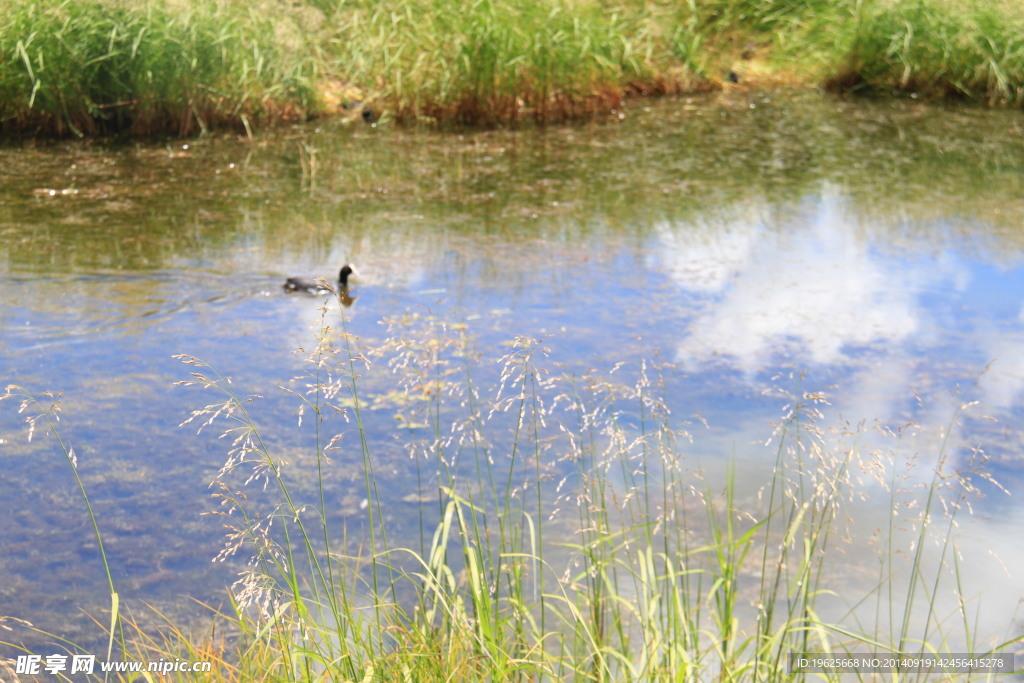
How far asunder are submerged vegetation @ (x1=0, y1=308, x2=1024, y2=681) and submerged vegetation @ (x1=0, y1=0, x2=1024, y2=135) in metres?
4.77

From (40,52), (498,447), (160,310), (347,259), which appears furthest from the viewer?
(40,52)

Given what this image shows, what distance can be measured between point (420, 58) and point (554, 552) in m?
6.44

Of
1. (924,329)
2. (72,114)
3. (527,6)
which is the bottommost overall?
(924,329)

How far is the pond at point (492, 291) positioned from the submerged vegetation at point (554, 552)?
0.10m

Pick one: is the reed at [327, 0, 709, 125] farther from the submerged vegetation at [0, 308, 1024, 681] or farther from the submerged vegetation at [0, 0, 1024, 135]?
the submerged vegetation at [0, 308, 1024, 681]

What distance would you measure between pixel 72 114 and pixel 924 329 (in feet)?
22.3

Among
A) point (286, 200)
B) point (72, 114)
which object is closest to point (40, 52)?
point (72, 114)

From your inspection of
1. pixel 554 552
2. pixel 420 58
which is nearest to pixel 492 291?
pixel 554 552

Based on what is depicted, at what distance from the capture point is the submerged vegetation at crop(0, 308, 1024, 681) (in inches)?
75.1

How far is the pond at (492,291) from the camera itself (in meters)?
2.98

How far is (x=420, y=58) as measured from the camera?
8359 millimetres

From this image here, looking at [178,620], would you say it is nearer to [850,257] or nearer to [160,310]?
[160,310]

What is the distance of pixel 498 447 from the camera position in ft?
10.6
